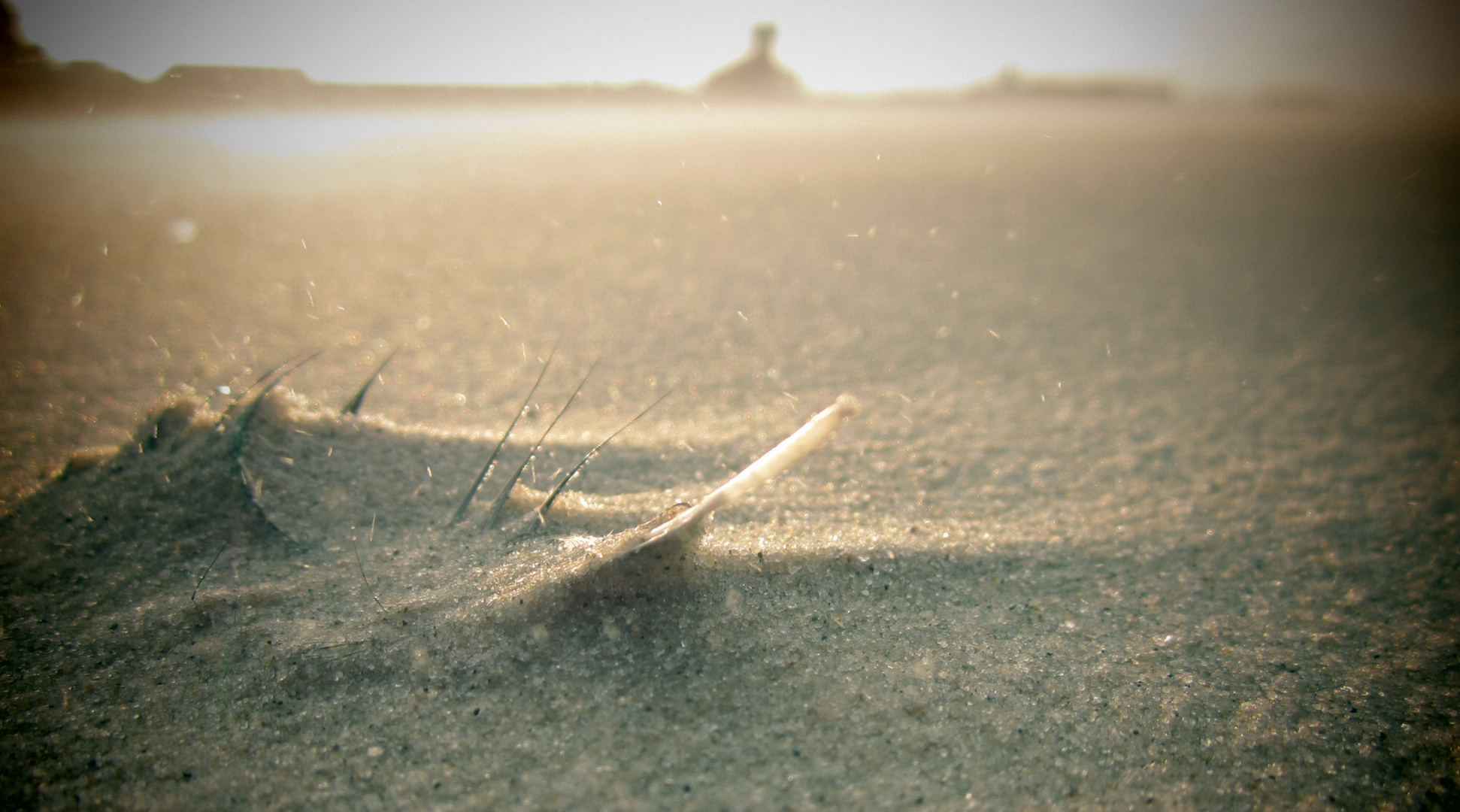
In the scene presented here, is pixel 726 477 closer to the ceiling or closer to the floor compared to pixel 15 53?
closer to the floor

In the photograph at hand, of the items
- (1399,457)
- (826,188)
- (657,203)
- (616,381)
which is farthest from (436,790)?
(826,188)

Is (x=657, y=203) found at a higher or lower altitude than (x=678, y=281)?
higher

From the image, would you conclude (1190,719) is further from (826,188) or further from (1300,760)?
(826,188)

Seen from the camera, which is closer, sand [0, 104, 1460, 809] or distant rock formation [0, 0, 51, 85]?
sand [0, 104, 1460, 809]

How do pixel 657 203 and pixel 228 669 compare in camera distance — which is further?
pixel 657 203

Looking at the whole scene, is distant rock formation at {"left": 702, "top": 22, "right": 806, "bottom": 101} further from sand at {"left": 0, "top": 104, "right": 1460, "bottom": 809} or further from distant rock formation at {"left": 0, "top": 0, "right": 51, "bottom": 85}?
distant rock formation at {"left": 0, "top": 0, "right": 51, "bottom": 85}

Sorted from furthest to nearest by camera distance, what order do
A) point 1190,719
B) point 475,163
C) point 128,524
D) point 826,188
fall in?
point 475,163, point 826,188, point 128,524, point 1190,719

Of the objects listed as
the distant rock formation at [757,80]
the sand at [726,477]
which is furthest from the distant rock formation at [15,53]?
the distant rock formation at [757,80]

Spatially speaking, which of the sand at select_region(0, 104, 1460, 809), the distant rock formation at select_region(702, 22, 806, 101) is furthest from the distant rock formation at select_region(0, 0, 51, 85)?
the distant rock formation at select_region(702, 22, 806, 101)

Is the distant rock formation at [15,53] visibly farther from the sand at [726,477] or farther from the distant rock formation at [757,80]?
the distant rock formation at [757,80]
